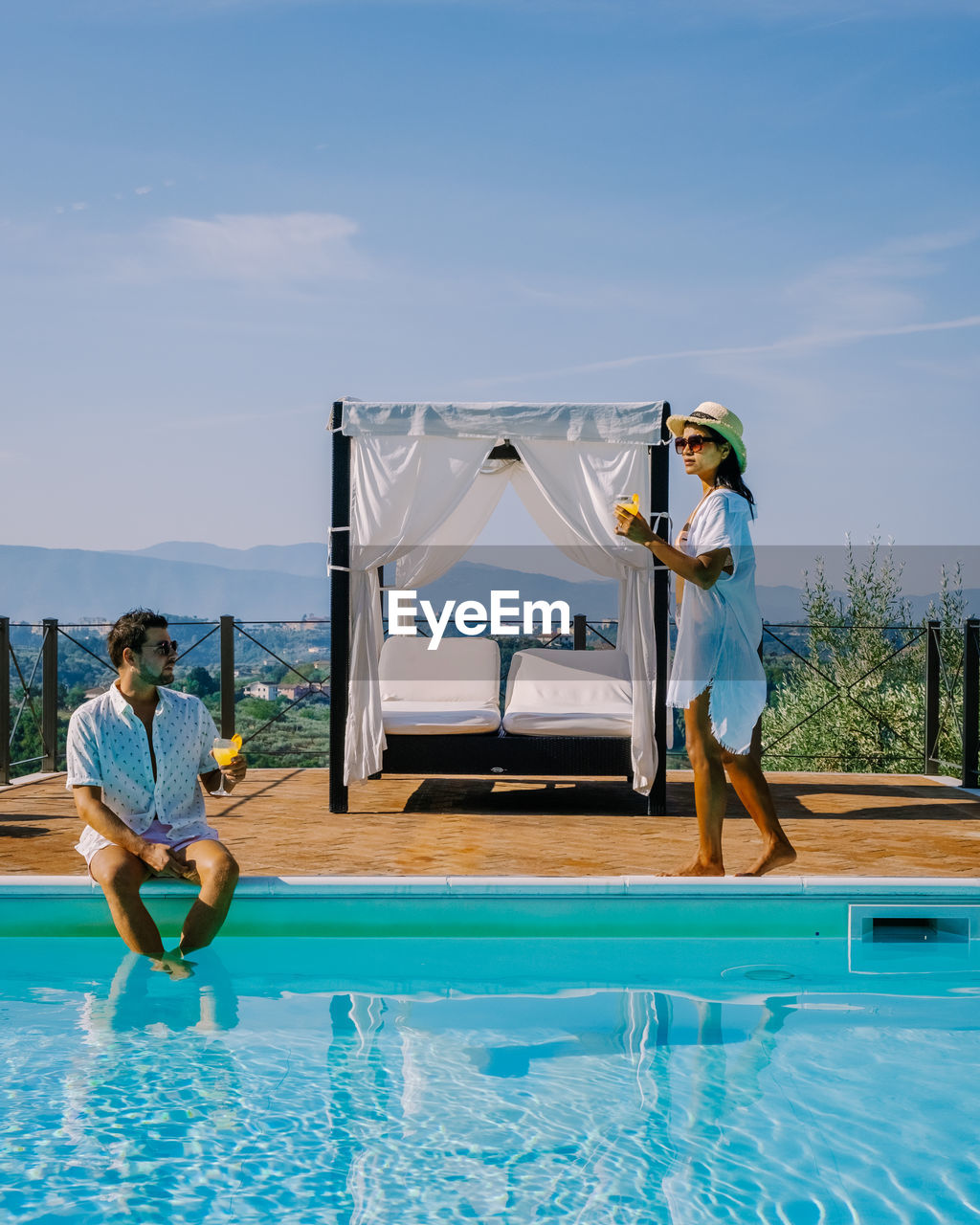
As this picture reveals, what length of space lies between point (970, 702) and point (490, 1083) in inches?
196

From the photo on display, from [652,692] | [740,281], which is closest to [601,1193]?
[652,692]

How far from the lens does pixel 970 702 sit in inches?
271

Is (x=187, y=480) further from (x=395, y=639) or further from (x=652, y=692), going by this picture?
(x=652, y=692)

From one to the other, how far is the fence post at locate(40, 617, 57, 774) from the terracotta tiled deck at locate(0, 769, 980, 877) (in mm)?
293

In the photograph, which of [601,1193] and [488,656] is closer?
[601,1193]

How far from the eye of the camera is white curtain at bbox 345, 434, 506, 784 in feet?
19.5

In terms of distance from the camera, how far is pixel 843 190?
11.7m

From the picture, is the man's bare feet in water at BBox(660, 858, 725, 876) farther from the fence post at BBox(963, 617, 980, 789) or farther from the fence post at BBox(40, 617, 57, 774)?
the fence post at BBox(40, 617, 57, 774)

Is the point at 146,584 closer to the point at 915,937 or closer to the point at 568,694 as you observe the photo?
the point at 568,694

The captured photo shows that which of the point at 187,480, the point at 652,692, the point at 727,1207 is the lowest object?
the point at 727,1207

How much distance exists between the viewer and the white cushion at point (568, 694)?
603 cm

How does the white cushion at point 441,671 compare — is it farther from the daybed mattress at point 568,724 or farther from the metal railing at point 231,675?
the daybed mattress at point 568,724

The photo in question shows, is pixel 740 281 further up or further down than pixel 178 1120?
further up

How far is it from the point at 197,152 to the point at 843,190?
629 centimetres
